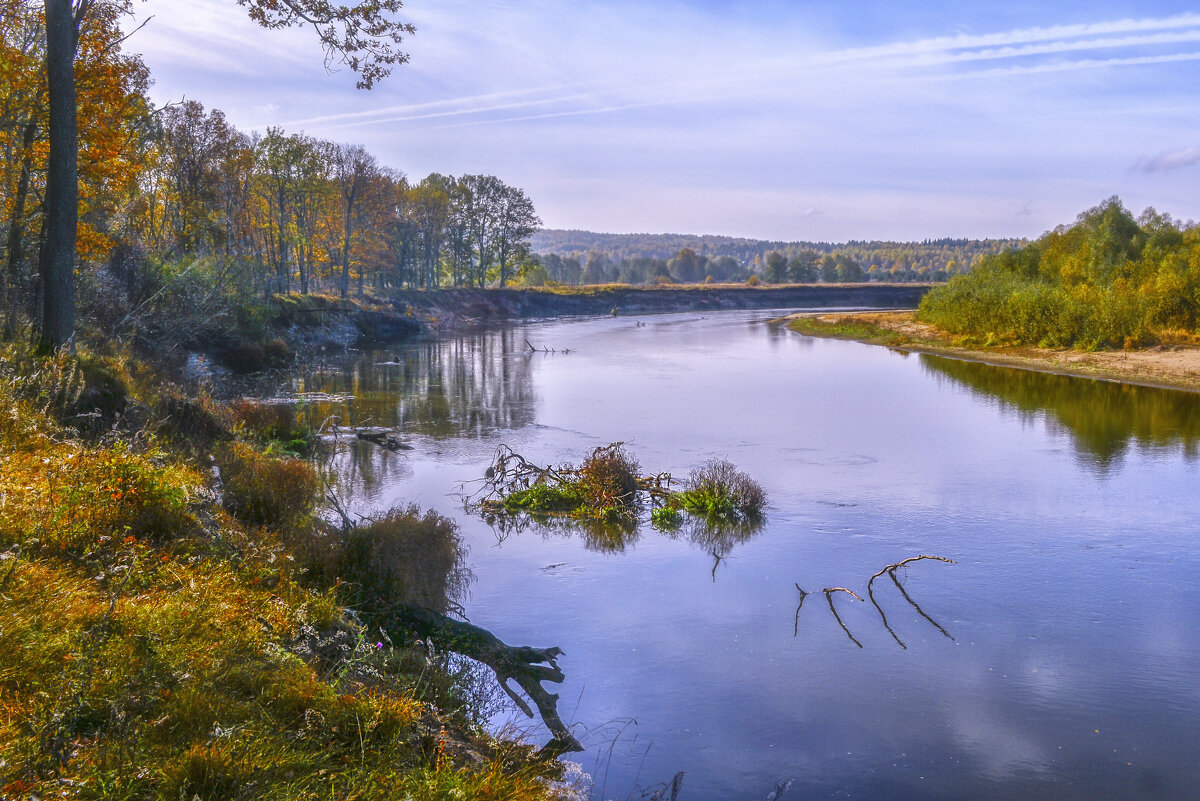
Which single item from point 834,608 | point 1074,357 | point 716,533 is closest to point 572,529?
point 716,533

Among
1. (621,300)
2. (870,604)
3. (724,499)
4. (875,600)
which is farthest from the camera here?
(621,300)

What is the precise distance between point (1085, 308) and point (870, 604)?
1502 inches

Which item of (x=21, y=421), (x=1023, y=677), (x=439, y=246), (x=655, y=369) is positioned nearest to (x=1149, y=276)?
(x=655, y=369)

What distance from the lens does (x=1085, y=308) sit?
4256 cm

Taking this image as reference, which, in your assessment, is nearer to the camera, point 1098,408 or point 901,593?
point 901,593

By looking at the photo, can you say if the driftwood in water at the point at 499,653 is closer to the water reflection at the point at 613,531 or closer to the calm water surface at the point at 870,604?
the calm water surface at the point at 870,604

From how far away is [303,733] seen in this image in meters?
5.05

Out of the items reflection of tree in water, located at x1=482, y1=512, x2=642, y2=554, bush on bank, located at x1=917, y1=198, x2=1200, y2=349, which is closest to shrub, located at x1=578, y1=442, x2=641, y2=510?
reflection of tree in water, located at x1=482, y1=512, x2=642, y2=554

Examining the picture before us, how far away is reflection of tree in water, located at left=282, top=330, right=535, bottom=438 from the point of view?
23.8 m

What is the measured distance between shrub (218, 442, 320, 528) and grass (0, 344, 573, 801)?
1299 mm

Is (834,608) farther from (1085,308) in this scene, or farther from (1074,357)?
(1085,308)

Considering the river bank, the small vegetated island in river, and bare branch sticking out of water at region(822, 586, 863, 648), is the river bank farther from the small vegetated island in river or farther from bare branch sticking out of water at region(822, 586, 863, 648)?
the small vegetated island in river

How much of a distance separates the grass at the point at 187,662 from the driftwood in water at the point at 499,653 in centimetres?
39

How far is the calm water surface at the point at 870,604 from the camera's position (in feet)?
25.1
